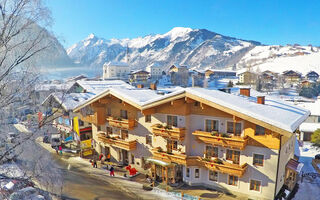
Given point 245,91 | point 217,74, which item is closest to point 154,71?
point 217,74

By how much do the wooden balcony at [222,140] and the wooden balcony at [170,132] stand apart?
1.19m

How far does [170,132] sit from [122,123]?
21.5 ft

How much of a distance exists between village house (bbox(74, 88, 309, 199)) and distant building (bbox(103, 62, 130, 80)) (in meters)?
105

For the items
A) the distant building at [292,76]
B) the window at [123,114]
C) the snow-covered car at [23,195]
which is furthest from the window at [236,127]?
the distant building at [292,76]

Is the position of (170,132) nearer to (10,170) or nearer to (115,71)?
(10,170)

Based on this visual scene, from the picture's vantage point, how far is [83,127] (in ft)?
107

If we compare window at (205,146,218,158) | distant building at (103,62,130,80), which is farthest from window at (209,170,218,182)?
distant building at (103,62,130,80)

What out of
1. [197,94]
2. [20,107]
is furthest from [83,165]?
[20,107]

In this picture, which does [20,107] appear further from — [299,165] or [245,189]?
[299,165]

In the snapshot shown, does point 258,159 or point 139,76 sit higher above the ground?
point 139,76

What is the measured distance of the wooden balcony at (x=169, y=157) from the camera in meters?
19.4

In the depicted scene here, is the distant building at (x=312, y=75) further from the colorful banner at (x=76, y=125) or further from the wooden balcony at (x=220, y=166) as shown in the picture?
the colorful banner at (x=76, y=125)

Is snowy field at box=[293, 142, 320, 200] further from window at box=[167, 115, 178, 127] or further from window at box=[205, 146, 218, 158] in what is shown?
window at box=[167, 115, 178, 127]

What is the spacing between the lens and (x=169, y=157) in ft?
66.2
